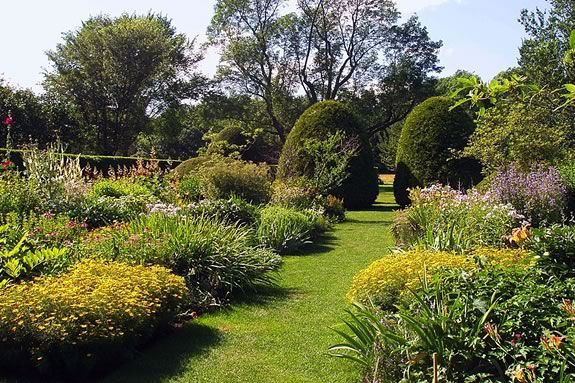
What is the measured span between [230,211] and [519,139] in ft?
23.2

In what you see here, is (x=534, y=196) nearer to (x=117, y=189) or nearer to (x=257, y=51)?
(x=117, y=189)

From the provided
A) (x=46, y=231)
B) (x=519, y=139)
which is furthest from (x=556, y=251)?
(x=519, y=139)

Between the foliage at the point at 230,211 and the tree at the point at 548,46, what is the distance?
1147 cm

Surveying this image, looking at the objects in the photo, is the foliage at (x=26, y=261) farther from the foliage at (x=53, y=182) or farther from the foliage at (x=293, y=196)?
the foliage at (x=293, y=196)

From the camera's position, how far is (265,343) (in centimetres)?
499

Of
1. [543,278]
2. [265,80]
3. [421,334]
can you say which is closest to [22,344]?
[421,334]

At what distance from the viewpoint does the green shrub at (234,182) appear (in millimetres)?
13203

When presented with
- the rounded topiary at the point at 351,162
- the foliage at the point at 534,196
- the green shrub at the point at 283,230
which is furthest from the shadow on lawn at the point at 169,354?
the rounded topiary at the point at 351,162

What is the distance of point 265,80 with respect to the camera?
33250 millimetres

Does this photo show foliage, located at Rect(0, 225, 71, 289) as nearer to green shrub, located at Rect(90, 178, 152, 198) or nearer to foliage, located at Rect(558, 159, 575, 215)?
green shrub, located at Rect(90, 178, 152, 198)

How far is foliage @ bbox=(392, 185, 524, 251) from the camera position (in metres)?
6.98

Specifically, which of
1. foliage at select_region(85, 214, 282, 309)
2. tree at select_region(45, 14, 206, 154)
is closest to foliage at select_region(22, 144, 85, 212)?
foliage at select_region(85, 214, 282, 309)

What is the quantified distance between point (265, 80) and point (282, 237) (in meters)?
24.5

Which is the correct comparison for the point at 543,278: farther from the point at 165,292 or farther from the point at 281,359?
the point at 165,292
